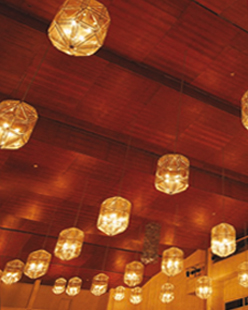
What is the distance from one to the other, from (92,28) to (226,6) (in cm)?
332

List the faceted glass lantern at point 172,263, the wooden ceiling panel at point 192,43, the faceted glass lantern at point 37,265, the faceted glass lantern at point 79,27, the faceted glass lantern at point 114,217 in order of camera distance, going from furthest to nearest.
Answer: the faceted glass lantern at point 37,265, the faceted glass lantern at point 172,263, the wooden ceiling panel at point 192,43, the faceted glass lantern at point 114,217, the faceted glass lantern at point 79,27

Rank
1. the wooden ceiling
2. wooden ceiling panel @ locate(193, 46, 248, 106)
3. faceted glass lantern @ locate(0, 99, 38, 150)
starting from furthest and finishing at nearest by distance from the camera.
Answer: wooden ceiling panel @ locate(193, 46, 248, 106)
the wooden ceiling
faceted glass lantern @ locate(0, 99, 38, 150)

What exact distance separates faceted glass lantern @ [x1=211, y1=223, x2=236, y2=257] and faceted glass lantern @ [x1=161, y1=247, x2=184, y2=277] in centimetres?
181

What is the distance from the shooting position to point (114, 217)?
472 centimetres

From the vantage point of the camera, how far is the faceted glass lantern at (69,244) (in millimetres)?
6512

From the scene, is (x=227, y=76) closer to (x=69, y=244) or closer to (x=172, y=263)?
(x=172, y=263)

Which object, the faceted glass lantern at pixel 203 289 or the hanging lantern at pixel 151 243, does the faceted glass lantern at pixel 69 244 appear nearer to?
the faceted glass lantern at pixel 203 289

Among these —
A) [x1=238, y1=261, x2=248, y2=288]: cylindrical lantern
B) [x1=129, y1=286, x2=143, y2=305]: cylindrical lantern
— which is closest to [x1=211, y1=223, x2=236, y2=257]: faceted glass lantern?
[x1=238, y1=261, x2=248, y2=288]: cylindrical lantern

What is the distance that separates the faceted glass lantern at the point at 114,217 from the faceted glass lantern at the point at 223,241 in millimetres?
1903

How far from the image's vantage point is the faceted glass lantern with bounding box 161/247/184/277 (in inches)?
284

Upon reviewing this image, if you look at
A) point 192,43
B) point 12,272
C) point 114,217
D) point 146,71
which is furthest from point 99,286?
point 192,43

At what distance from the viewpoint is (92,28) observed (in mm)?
2607

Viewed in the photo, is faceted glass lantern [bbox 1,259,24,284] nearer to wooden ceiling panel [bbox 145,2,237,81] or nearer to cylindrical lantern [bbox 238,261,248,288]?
cylindrical lantern [bbox 238,261,248,288]

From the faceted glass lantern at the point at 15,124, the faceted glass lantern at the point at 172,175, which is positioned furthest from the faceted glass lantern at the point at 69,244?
the faceted glass lantern at the point at 15,124
